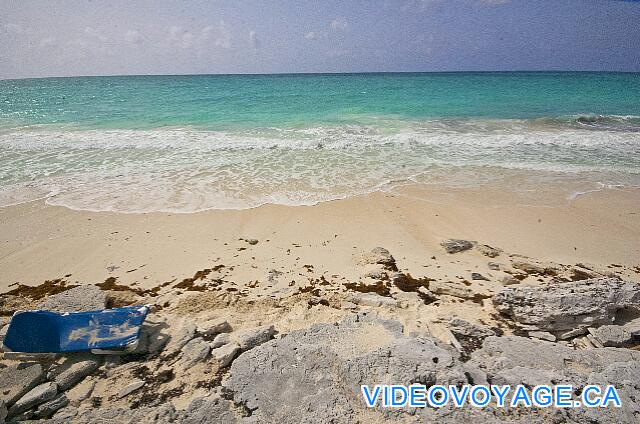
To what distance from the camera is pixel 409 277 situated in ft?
17.7

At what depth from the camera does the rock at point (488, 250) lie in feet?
19.9

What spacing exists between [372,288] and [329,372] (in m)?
2.08

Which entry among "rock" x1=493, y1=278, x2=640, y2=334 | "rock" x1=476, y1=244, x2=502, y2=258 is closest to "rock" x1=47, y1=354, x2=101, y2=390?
"rock" x1=493, y1=278, x2=640, y2=334

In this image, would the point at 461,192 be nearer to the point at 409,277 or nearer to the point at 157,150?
the point at 409,277

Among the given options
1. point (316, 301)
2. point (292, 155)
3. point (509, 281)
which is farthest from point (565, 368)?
point (292, 155)

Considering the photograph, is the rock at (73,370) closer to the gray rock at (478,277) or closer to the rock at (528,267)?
the gray rock at (478,277)

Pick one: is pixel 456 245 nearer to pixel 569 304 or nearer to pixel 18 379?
pixel 569 304

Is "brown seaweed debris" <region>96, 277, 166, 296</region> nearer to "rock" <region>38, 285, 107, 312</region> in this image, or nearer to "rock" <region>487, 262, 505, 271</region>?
"rock" <region>38, 285, 107, 312</region>

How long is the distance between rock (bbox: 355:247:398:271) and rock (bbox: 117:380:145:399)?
3695mm

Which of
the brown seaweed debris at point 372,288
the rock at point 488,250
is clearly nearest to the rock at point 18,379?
the brown seaweed debris at point 372,288

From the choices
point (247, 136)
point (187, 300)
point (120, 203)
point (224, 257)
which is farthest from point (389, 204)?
point (247, 136)

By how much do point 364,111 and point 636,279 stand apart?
20125 millimetres

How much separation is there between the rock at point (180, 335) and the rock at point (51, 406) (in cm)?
98

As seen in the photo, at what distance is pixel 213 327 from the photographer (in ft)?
13.6
